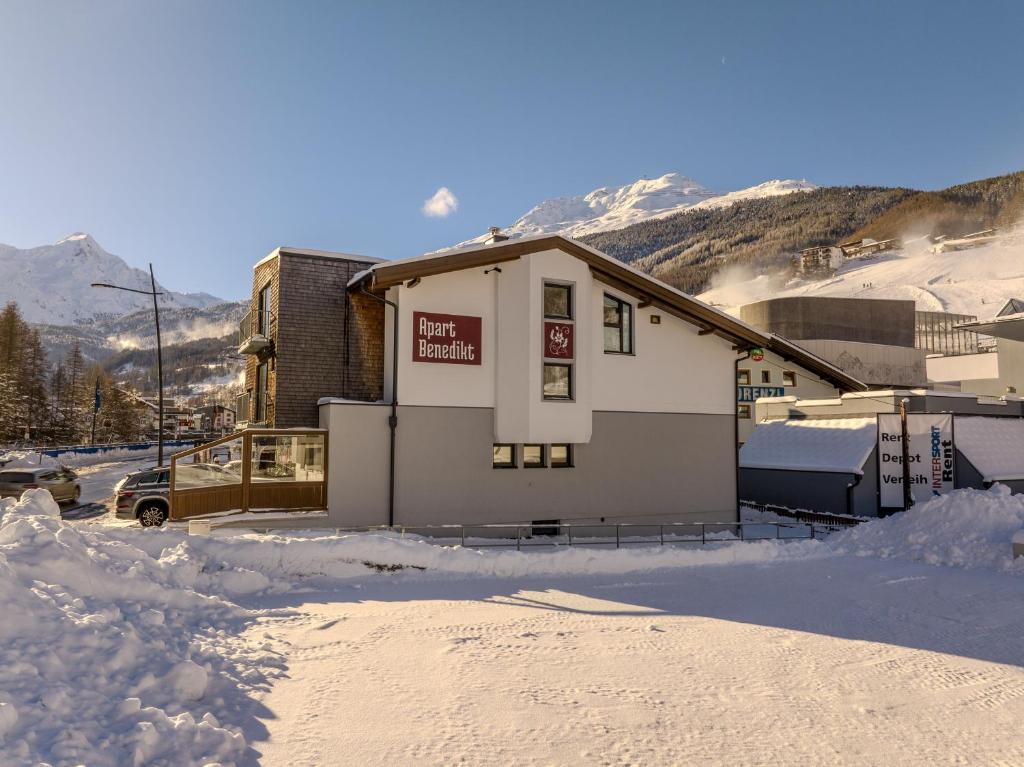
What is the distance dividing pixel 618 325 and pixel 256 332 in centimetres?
1180

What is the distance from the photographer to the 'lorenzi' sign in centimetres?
1708

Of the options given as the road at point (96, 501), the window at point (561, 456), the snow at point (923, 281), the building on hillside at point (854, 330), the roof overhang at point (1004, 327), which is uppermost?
the snow at point (923, 281)

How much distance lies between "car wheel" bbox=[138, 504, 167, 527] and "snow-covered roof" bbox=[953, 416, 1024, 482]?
1055 inches

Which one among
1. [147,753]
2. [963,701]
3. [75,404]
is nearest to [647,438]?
[963,701]

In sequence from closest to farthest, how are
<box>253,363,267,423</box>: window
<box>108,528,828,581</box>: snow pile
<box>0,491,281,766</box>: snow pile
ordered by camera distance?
<box>0,491,281,766</box>: snow pile < <box>108,528,828,581</box>: snow pile < <box>253,363,267,423</box>: window

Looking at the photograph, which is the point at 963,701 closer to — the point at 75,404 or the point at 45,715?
the point at 45,715

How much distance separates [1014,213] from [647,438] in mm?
210768

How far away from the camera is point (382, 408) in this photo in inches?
659

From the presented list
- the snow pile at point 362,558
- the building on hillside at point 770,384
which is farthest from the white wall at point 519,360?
the building on hillside at point 770,384

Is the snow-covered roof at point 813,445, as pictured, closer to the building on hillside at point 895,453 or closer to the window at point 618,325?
the building on hillside at point 895,453

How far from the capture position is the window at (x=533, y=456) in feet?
60.4

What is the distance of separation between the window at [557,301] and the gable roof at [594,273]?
1079 millimetres

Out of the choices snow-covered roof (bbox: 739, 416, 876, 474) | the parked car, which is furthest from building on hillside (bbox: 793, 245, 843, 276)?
the parked car

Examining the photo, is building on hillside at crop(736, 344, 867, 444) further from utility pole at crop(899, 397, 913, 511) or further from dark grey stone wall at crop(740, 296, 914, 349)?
dark grey stone wall at crop(740, 296, 914, 349)
